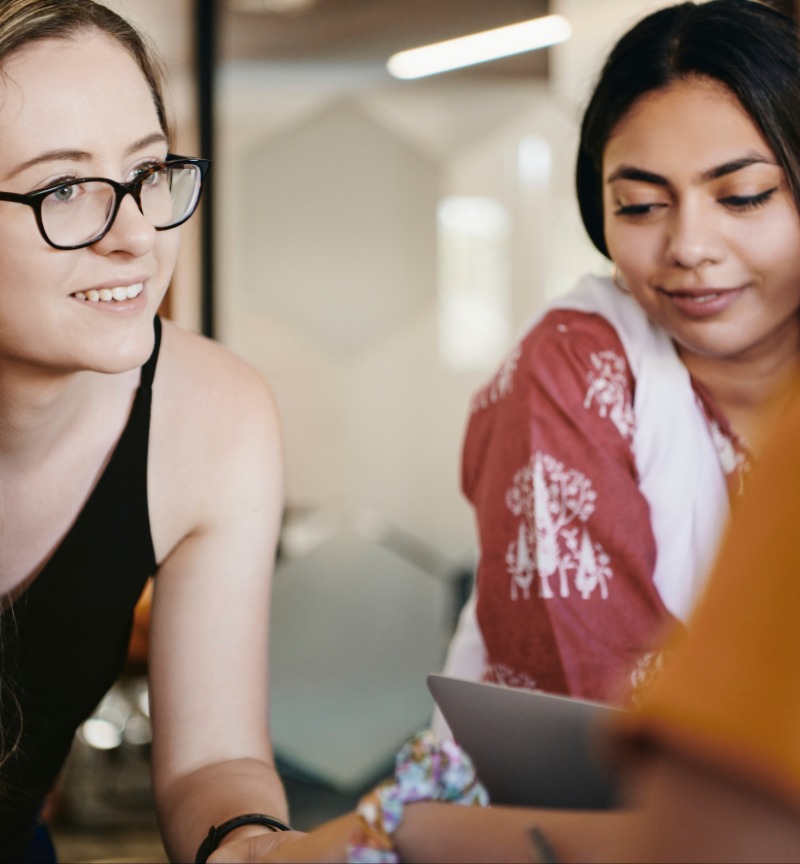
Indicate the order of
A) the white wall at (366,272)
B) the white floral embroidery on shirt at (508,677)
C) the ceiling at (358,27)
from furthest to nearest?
1. the white wall at (366,272)
2. the ceiling at (358,27)
3. the white floral embroidery on shirt at (508,677)

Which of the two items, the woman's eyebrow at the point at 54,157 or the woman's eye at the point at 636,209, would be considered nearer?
the woman's eyebrow at the point at 54,157

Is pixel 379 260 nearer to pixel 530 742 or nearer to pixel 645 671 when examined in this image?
pixel 645 671

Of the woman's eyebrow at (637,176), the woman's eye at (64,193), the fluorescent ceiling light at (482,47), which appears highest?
the fluorescent ceiling light at (482,47)

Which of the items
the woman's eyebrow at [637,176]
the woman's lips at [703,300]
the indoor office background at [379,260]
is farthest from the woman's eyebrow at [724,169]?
the indoor office background at [379,260]

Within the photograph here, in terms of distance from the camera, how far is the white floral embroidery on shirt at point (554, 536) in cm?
114

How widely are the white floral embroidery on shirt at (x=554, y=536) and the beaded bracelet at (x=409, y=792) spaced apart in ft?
1.81

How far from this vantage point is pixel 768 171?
1.06 metres

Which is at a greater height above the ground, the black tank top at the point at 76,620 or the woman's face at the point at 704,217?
the woman's face at the point at 704,217

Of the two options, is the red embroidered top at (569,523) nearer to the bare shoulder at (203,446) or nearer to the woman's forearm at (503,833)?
the bare shoulder at (203,446)

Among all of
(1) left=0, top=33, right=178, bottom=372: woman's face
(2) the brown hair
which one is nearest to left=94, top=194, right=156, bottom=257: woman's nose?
(1) left=0, top=33, right=178, bottom=372: woman's face

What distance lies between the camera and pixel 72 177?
2.77ft

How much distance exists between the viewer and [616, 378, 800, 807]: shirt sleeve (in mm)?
372

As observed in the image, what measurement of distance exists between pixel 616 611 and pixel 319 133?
292cm

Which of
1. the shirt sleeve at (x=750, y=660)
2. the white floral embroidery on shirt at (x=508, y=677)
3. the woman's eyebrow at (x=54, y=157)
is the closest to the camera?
the shirt sleeve at (x=750, y=660)
